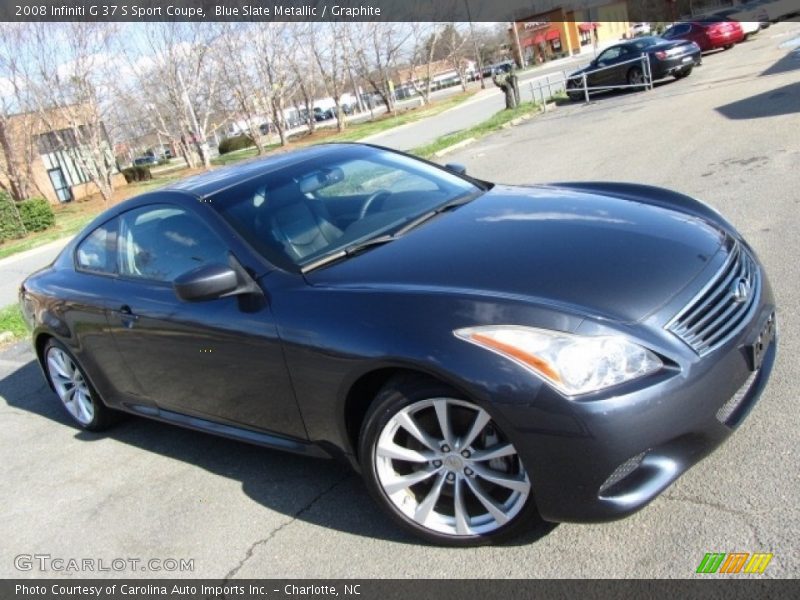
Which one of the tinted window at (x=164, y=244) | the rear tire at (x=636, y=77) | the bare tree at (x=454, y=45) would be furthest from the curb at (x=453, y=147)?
the bare tree at (x=454, y=45)

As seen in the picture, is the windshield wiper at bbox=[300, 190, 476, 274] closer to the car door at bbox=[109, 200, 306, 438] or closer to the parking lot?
the car door at bbox=[109, 200, 306, 438]

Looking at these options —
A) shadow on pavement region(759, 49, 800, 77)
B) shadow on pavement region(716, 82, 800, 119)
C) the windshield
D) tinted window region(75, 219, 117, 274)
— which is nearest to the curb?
shadow on pavement region(716, 82, 800, 119)

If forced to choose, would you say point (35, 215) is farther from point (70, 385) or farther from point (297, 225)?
point (297, 225)

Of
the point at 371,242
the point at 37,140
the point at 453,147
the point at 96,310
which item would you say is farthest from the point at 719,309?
the point at 37,140

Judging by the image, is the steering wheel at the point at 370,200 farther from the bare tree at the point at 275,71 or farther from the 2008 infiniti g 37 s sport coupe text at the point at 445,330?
the bare tree at the point at 275,71

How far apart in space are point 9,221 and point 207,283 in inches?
840

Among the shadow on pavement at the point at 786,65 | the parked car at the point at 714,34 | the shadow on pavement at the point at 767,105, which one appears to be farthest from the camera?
the parked car at the point at 714,34

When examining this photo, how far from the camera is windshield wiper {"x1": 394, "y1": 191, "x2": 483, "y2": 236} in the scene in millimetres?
3551

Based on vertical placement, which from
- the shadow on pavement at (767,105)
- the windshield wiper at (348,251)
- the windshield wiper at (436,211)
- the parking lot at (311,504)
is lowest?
the shadow on pavement at (767,105)

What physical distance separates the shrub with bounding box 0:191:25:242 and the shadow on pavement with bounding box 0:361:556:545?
1861 cm

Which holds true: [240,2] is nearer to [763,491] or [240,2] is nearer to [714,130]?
[714,130]

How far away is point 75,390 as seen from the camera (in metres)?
4.87

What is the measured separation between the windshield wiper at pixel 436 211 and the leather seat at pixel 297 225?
33 centimetres

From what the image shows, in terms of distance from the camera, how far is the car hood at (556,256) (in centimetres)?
266
